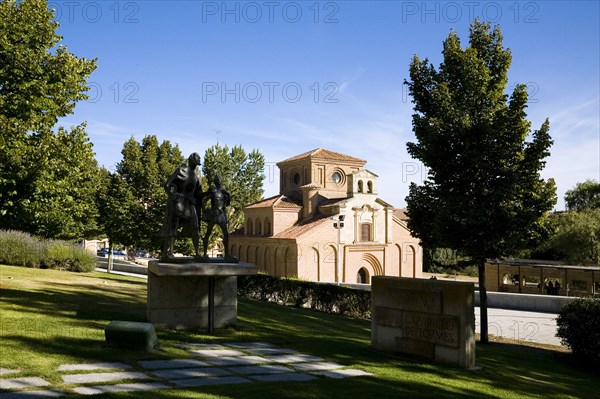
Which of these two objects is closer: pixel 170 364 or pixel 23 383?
pixel 23 383

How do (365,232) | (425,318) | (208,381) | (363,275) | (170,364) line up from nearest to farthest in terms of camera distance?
(208,381), (170,364), (425,318), (363,275), (365,232)

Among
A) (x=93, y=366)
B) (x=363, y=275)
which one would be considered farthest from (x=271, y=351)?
(x=363, y=275)

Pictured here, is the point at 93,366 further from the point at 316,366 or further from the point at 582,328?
the point at 582,328

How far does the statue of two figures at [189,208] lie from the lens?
11.6m

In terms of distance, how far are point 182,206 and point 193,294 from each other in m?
2.04

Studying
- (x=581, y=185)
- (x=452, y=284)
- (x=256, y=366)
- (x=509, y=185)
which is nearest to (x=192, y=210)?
(x=256, y=366)

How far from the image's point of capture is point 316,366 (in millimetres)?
9094

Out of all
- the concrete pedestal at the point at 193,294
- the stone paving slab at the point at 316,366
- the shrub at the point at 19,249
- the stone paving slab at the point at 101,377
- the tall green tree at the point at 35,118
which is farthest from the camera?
the shrub at the point at 19,249

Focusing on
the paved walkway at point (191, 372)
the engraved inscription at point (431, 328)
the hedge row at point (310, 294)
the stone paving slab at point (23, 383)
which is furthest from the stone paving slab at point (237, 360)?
the hedge row at point (310, 294)

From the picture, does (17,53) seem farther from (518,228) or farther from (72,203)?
(518,228)

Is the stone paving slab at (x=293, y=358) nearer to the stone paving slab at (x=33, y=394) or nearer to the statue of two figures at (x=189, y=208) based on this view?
the statue of two figures at (x=189, y=208)

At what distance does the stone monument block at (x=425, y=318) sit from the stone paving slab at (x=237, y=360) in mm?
3439

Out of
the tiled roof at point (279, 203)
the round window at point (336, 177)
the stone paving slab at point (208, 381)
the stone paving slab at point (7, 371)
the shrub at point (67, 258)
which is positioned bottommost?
the stone paving slab at point (208, 381)

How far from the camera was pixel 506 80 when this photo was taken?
18.0 metres
